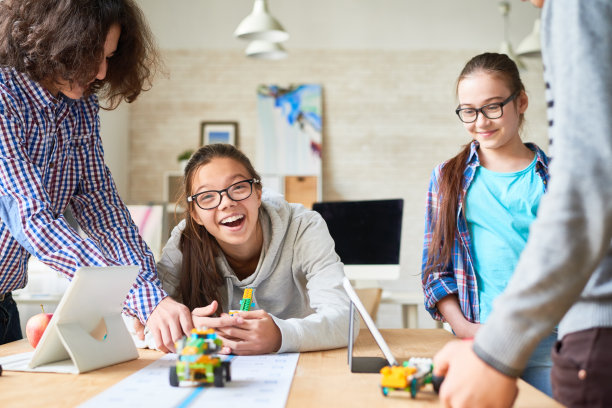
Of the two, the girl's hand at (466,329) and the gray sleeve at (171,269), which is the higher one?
the gray sleeve at (171,269)

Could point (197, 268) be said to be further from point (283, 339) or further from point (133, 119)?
point (133, 119)

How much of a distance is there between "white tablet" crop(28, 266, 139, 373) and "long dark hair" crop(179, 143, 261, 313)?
0.39m

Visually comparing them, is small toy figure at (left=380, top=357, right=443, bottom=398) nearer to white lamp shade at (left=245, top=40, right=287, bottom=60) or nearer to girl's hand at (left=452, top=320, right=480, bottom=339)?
girl's hand at (left=452, top=320, right=480, bottom=339)

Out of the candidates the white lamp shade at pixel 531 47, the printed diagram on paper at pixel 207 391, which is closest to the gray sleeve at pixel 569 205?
the printed diagram on paper at pixel 207 391

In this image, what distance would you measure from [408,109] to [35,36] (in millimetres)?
4840

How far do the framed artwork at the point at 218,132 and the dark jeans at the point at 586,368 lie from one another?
540cm

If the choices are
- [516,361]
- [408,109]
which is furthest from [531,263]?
[408,109]

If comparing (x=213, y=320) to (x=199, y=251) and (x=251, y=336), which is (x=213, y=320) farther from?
(x=199, y=251)

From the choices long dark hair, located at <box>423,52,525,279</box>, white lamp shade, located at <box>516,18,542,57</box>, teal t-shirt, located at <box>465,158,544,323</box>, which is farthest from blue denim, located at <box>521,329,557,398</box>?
white lamp shade, located at <box>516,18,542,57</box>

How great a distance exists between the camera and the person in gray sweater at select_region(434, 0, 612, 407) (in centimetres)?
66

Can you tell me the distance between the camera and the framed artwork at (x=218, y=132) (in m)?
6.01

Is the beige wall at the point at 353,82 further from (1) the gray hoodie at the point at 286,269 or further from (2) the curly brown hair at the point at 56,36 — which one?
(2) the curly brown hair at the point at 56,36

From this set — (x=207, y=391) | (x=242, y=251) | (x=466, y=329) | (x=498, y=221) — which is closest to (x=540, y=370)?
(x=466, y=329)

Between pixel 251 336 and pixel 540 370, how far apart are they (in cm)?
63
